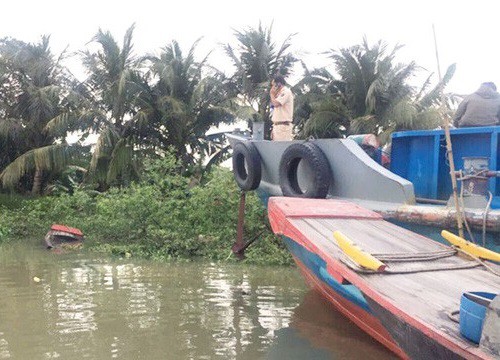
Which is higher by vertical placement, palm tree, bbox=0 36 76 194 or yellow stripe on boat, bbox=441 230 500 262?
palm tree, bbox=0 36 76 194

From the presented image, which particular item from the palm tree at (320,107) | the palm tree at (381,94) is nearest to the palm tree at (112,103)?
the palm tree at (320,107)

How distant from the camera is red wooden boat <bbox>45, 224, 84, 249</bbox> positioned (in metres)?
11.4

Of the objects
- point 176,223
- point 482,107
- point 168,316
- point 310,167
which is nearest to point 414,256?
point 482,107

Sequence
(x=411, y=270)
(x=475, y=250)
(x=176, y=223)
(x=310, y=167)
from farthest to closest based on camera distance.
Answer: (x=176, y=223), (x=310, y=167), (x=475, y=250), (x=411, y=270)

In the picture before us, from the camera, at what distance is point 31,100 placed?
16875 millimetres

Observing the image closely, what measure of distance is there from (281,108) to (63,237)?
6.16 metres

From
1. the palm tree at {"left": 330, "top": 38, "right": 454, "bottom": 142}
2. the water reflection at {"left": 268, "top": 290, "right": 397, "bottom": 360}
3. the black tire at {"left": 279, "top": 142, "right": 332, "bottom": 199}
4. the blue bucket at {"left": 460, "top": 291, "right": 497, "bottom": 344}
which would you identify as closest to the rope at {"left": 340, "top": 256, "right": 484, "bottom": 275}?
the blue bucket at {"left": 460, "top": 291, "right": 497, "bottom": 344}

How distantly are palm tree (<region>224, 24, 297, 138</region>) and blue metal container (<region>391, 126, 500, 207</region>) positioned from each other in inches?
393

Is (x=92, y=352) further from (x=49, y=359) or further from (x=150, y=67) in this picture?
(x=150, y=67)

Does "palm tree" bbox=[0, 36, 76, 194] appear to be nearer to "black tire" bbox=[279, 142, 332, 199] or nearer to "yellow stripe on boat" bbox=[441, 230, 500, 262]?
"black tire" bbox=[279, 142, 332, 199]

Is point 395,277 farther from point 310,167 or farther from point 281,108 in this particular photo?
point 281,108

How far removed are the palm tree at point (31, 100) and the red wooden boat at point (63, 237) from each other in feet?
16.7

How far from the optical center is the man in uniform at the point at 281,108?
26.0ft

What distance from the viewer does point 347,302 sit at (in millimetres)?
4898
